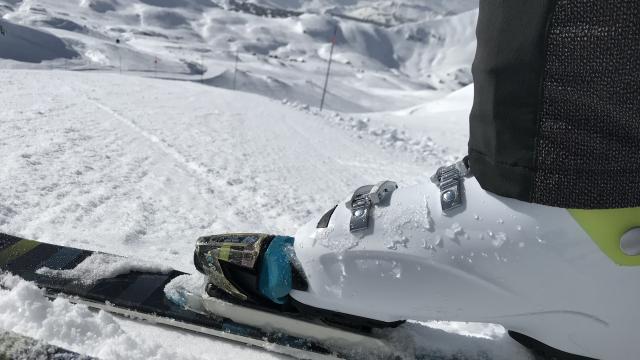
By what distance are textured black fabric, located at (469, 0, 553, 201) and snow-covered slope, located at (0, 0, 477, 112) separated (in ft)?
77.5

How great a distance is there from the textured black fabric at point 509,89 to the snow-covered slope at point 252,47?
23.6 meters

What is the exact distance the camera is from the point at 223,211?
206cm

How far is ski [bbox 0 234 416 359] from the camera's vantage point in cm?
94

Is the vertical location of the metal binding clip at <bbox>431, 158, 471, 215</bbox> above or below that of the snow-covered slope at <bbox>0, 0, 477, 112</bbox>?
above

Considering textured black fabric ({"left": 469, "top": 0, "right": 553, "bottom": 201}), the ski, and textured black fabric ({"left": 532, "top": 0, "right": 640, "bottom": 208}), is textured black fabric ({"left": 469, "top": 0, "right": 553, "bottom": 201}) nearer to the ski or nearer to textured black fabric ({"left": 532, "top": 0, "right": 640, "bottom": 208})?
textured black fabric ({"left": 532, "top": 0, "right": 640, "bottom": 208})

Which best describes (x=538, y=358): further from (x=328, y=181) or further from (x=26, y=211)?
(x=328, y=181)

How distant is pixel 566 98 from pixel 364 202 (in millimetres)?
394

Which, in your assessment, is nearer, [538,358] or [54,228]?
[538,358]

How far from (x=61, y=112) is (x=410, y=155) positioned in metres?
3.09

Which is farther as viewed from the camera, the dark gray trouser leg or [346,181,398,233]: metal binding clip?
[346,181,398,233]: metal binding clip

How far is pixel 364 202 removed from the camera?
0.93 m

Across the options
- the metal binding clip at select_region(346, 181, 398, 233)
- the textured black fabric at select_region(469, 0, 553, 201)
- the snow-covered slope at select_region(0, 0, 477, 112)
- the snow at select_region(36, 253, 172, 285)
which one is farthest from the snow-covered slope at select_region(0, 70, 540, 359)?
the snow-covered slope at select_region(0, 0, 477, 112)

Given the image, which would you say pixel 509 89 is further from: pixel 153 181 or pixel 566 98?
pixel 153 181

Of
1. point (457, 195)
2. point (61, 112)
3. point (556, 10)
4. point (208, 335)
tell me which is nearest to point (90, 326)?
point (208, 335)
